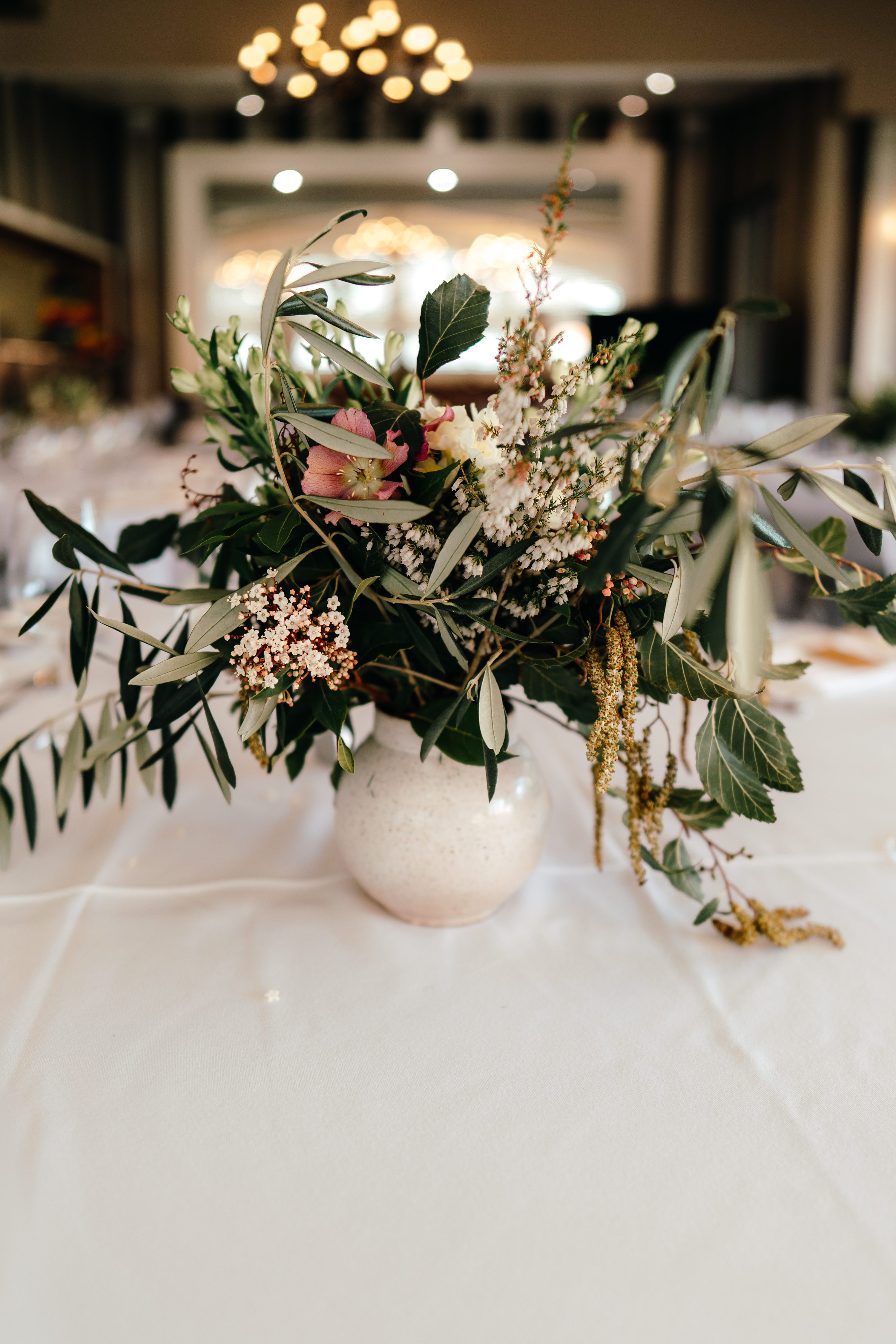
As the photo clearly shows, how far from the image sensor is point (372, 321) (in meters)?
9.66

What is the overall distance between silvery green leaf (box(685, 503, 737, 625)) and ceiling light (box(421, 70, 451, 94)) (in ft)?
15.7

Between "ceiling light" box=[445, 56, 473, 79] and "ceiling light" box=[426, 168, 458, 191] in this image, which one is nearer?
"ceiling light" box=[445, 56, 473, 79]

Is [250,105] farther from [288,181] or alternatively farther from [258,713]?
[258,713]

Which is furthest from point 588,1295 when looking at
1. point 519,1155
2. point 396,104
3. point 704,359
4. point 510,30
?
point 510,30

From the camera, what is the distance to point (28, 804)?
0.78 m

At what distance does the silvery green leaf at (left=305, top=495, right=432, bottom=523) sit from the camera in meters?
0.56

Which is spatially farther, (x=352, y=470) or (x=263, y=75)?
(x=263, y=75)

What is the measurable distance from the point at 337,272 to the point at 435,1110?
49cm

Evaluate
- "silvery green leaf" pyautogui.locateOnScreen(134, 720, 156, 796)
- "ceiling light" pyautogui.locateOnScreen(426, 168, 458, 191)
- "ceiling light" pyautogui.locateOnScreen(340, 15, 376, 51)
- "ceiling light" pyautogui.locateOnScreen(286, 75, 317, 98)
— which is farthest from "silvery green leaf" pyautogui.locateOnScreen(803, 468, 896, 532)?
"ceiling light" pyautogui.locateOnScreen(426, 168, 458, 191)

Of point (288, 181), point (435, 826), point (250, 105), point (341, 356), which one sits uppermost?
point (250, 105)

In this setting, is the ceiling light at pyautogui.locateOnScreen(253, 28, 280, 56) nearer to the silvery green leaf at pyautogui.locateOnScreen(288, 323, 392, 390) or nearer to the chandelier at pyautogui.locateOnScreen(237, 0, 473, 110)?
the chandelier at pyautogui.locateOnScreen(237, 0, 473, 110)

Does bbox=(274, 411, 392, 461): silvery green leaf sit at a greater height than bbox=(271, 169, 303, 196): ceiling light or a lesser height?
lesser

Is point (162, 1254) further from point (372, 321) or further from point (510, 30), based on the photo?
point (372, 321)

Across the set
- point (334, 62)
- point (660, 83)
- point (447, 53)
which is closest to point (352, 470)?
point (334, 62)
